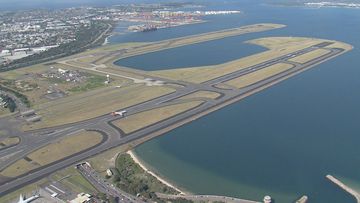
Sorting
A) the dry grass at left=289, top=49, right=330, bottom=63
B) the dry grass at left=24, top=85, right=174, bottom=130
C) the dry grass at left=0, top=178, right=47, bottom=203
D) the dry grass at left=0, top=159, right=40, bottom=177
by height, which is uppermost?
the dry grass at left=289, top=49, right=330, bottom=63

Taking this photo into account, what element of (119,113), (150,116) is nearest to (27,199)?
(119,113)

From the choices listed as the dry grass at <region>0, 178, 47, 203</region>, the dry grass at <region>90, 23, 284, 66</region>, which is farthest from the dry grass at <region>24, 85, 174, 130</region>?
the dry grass at <region>90, 23, 284, 66</region>

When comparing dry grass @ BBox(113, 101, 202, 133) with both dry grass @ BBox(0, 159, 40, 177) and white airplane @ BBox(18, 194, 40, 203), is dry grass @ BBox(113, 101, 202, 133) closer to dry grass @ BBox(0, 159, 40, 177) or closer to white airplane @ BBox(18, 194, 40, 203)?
dry grass @ BBox(0, 159, 40, 177)

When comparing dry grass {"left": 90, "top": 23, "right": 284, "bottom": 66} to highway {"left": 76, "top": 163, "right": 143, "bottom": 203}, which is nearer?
highway {"left": 76, "top": 163, "right": 143, "bottom": 203}

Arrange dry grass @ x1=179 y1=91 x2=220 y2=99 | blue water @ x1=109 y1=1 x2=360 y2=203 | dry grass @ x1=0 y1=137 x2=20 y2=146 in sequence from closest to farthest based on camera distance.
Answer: blue water @ x1=109 y1=1 x2=360 y2=203, dry grass @ x1=0 y1=137 x2=20 y2=146, dry grass @ x1=179 y1=91 x2=220 y2=99

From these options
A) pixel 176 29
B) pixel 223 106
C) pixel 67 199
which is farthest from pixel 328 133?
pixel 176 29

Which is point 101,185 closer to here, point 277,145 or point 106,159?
point 106,159
